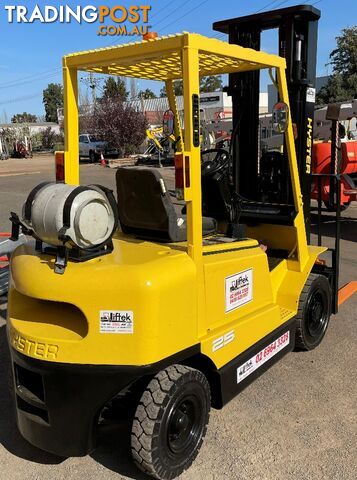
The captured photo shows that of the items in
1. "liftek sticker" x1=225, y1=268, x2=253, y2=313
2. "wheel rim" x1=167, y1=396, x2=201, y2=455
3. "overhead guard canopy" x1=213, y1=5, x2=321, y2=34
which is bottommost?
"wheel rim" x1=167, y1=396, x2=201, y2=455

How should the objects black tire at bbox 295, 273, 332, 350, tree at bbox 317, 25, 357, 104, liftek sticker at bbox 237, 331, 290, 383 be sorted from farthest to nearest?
tree at bbox 317, 25, 357, 104 < black tire at bbox 295, 273, 332, 350 < liftek sticker at bbox 237, 331, 290, 383

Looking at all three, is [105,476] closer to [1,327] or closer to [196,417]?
[196,417]

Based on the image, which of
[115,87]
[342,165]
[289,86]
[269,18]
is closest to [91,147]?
[115,87]

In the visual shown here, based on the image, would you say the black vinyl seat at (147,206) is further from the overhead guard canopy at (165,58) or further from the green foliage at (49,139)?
the green foliage at (49,139)

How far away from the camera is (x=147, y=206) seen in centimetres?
322

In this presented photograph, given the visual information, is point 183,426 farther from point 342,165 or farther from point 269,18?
point 342,165

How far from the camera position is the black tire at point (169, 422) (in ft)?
8.87

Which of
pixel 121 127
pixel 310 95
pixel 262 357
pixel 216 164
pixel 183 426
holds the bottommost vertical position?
pixel 183 426

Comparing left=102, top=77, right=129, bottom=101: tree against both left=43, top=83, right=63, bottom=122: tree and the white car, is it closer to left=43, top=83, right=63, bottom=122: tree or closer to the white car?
the white car

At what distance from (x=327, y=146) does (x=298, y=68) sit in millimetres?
5468

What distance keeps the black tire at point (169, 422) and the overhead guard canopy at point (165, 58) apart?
1808 millimetres

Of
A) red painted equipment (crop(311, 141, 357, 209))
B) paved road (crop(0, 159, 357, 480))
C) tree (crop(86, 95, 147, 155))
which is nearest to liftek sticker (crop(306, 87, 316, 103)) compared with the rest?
paved road (crop(0, 159, 357, 480))

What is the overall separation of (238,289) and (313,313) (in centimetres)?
→ 141

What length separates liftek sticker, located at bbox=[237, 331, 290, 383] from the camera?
3338 millimetres
